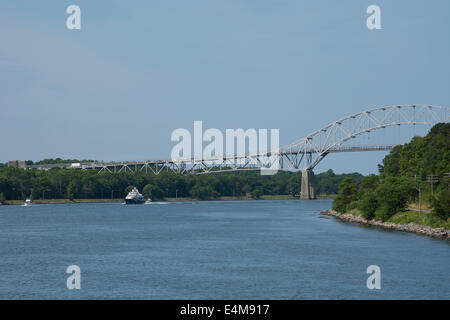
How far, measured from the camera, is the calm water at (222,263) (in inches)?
1035

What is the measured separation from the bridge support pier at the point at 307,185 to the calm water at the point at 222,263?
89.2 m

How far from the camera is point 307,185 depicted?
484 feet

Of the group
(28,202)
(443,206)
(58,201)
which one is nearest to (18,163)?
(58,201)

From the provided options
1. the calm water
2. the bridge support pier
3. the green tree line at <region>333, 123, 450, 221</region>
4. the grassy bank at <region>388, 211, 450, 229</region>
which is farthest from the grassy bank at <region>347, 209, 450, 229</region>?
the bridge support pier

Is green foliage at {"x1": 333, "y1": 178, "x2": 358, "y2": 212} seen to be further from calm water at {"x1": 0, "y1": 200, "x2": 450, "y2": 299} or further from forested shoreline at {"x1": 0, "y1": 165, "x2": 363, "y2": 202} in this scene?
forested shoreline at {"x1": 0, "y1": 165, "x2": 363, "y2": 202}

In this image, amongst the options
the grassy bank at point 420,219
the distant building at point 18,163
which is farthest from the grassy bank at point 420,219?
the distant building at point 18,163

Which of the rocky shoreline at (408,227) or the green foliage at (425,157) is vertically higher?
the green foliage at (425,157)

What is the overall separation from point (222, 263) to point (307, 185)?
377ft

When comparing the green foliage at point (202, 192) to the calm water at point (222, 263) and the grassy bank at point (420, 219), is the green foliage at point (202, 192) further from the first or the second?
the calm water at point (222, 263)

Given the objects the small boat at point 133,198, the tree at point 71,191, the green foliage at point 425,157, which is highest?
the green foliage at point 425,157

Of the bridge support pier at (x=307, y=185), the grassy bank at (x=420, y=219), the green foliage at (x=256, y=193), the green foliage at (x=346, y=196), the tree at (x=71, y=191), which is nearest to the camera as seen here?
the grassy bank at (x=420, y=219)

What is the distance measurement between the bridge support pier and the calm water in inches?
3510
